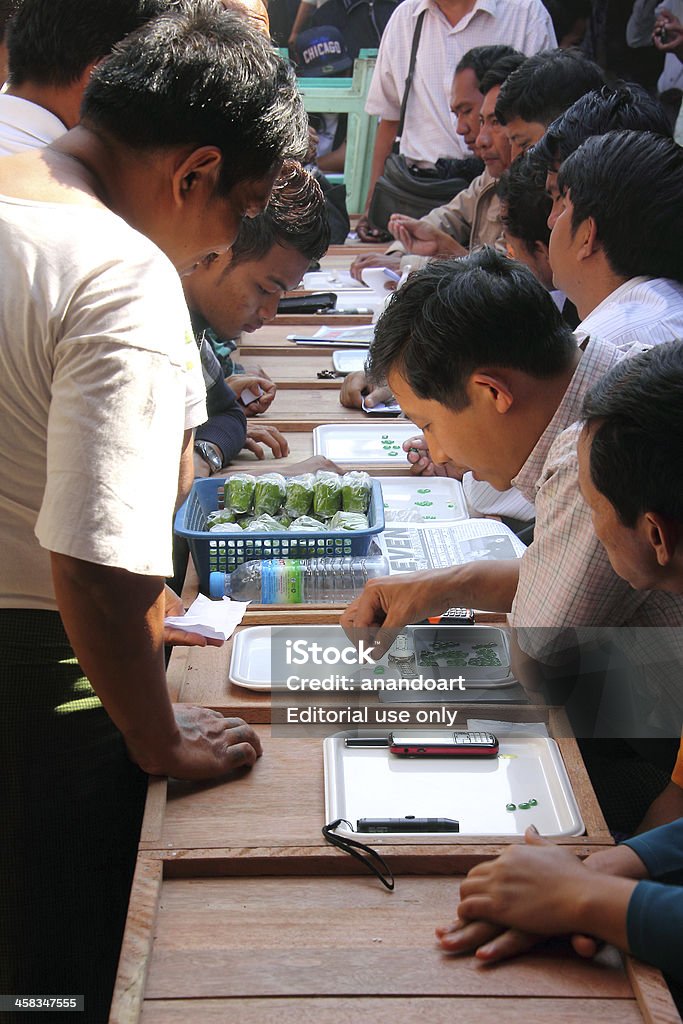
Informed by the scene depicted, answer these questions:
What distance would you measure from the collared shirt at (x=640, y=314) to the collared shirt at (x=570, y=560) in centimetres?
43

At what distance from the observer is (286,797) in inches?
51.3

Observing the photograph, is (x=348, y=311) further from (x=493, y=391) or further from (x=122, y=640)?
(x=122, y=640)

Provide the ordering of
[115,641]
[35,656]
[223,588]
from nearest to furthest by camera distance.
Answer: [115,641] → [35,656] → [223,588]

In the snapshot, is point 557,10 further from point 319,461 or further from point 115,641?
point 115,641

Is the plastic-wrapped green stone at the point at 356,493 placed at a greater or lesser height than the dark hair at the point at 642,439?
lesser

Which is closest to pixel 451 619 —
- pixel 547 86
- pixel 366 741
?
pixel 366 741

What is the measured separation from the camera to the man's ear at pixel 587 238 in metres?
2.32

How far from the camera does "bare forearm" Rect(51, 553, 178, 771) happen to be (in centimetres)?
106

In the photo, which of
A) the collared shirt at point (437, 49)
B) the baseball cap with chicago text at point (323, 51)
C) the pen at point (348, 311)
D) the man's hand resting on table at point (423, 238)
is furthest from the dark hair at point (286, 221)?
the baseball cap with chicago text at point (323, 51)

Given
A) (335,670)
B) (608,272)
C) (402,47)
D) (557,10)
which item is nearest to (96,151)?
(335,670)

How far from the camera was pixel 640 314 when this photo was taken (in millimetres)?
2154

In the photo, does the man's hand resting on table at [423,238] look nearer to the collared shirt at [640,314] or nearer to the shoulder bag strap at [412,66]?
the shoulder bag strap at [412,66]

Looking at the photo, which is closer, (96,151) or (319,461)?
(96,151)

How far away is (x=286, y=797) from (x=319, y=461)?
1.21m
